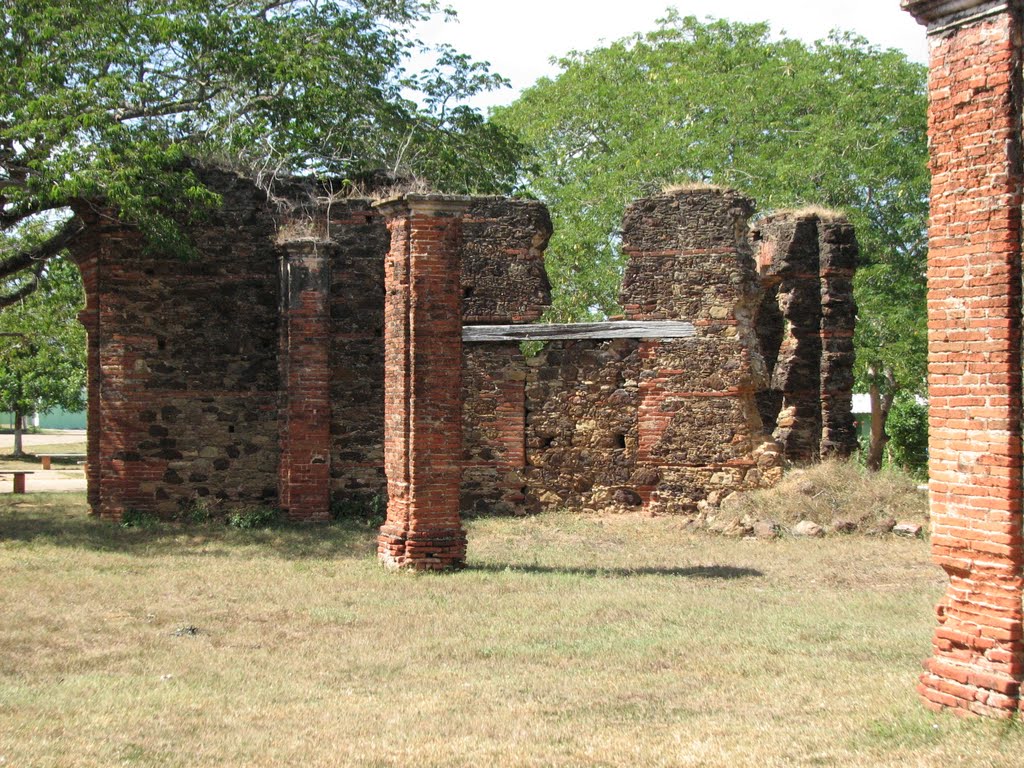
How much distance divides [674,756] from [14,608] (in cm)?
580

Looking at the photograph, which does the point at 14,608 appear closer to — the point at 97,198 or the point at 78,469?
the point at 97,198

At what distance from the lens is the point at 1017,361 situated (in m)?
5.85

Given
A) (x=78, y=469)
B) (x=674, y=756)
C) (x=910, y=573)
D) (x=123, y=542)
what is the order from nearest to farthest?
(x=674, y=756)
(x=910, y=573)
(x=123, y=542)
(x=78, y=469)

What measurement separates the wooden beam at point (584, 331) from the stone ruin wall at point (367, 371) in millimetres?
150

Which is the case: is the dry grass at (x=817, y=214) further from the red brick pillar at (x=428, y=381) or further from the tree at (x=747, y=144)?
the red brick pillar at (x=428, y=381)

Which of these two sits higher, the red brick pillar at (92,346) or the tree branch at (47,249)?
the tree branch at (47,249)

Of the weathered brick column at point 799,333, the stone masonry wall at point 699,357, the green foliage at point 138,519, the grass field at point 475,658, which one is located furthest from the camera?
the weathered brick column at point 799,333

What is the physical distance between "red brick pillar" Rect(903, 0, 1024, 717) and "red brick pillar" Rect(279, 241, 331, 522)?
31.2 ft

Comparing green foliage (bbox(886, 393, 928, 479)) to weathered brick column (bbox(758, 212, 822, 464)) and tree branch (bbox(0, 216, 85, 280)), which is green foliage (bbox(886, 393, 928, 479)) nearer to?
weathered brick column (bbox(758, 212, 822, 464))

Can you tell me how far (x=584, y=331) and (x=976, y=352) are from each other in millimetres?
10214

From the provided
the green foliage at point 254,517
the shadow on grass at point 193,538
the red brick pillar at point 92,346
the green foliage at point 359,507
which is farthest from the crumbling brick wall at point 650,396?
the red brick pillar at point 92,346

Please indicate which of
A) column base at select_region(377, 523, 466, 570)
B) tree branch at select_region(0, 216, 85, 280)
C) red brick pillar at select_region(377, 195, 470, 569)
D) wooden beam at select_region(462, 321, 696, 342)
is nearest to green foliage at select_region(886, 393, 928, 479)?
wooden beam at select_region(462, 321, 696, 342)

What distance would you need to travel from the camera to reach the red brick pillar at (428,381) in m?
10.8

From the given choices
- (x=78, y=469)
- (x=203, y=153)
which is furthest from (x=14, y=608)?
(x=78, y=469)
